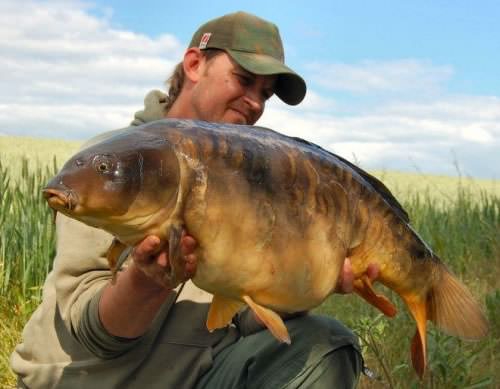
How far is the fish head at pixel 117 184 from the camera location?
1.19m

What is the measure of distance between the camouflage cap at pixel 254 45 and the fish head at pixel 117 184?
97 cm

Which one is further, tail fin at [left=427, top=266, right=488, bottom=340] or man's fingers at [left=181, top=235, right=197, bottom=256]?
tail fin at [left=427, top=266, right=488, bottom=340]

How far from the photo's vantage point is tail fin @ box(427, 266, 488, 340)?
1.77 m

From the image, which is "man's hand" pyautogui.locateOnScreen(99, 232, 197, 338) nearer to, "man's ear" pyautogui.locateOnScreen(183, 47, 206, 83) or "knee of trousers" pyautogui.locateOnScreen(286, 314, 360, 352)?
"knee of trousers" pyautogui.locateOnScreen(286, 314, 360, 352)

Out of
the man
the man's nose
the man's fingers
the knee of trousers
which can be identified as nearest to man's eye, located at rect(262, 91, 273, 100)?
the man's nose

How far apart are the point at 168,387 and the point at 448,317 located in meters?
0.69

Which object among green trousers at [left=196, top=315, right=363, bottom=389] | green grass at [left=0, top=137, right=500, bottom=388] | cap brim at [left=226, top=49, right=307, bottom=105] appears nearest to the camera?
green trousers at [left=196, top=315, right=363, bottom=389]

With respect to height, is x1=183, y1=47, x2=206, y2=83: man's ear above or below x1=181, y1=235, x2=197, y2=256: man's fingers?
above

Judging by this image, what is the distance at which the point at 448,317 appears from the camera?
1.78 m

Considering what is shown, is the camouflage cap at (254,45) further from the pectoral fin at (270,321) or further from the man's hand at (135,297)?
the pectoral fin at (270,321)

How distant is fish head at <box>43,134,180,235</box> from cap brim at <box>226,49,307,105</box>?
960 mm

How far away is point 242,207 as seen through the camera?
4.39ft

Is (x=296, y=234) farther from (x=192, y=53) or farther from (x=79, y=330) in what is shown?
(x=192, y=53)

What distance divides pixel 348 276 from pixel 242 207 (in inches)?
14.5
